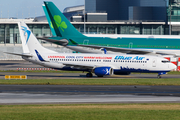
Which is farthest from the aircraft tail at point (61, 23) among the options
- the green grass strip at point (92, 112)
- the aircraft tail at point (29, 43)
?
the green grass strip at point (92, 112)

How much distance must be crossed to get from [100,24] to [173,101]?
310 feet

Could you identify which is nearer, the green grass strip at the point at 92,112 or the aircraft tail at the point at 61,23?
the green grass strip at the point at 92,112

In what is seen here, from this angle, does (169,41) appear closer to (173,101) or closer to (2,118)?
(173,101)

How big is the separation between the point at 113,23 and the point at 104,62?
71951 millimetres

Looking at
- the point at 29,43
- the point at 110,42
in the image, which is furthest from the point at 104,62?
the point at 110,42

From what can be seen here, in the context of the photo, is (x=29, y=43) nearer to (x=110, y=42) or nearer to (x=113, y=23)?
(x=110, y=42)

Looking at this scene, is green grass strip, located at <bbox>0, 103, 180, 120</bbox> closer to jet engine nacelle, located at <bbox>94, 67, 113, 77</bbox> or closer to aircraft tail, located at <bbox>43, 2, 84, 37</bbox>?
jet engine nacelle, located at <bbox>94, 67, 113, 77</bbox>

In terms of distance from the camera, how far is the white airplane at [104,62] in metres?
47.1

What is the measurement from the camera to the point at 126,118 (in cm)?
1911

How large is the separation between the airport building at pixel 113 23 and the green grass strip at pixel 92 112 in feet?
246

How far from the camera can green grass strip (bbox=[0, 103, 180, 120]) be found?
63.2 feet

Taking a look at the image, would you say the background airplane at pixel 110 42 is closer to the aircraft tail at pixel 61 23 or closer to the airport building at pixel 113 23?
the aircraft tail at pixel 61 23

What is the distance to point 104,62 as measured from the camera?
4806 cm

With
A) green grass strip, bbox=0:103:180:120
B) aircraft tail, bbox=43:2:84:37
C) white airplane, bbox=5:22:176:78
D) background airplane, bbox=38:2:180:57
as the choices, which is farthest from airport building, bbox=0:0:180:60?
green grass strip, bbox=0:103:180:120
